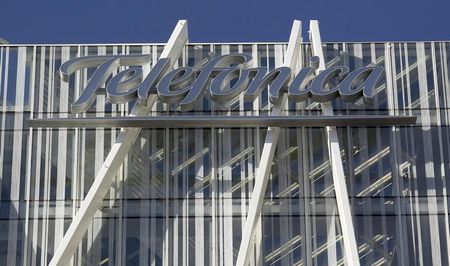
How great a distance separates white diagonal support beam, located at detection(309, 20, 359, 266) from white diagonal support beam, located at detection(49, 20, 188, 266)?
A: 394cm

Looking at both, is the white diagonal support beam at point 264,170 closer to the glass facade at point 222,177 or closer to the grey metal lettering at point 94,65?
the glass facade at point 222,177

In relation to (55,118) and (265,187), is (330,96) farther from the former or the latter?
(55,118)

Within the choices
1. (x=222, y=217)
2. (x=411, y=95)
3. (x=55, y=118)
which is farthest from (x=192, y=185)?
(x=411, y=95)

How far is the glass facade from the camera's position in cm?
3591

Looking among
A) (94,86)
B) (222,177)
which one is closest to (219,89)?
(222,177)

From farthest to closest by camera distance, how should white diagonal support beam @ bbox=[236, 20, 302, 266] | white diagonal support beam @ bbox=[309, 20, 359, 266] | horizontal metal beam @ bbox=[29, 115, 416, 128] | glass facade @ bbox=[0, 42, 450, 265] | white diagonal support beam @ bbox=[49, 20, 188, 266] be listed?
1. horizontal metal beam @ bbox=[29, 115, 416, 128]
2. glass facade @ bbox=[0, 42, 450, 265]
3. white diagonal support beam @ bbox=[49, 20, 188, 266]
4. white diagonal support beam @ bbox=[236, 20, 302, 266]
5. white diagonal support beam @ bbox=[309, 20, 359, 266]

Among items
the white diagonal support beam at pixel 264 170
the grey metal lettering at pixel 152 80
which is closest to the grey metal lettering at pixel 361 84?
the white diagonal support beam at pixel 264 170

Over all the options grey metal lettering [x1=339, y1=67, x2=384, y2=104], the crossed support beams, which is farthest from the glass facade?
grey metal lettering [x1=339, y1=67, x2=384, y2=104]

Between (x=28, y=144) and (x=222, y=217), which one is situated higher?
(x=28, y=144)

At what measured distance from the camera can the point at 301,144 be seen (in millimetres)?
37031

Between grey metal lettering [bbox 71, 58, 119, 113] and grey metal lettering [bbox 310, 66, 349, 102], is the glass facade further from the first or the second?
grey metal lettering [bbox 310, 66, 349, 102]

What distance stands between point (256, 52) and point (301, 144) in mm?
3228

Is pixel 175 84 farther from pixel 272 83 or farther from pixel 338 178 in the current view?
pixel 338 178

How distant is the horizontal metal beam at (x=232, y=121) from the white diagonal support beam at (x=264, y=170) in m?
0.53
